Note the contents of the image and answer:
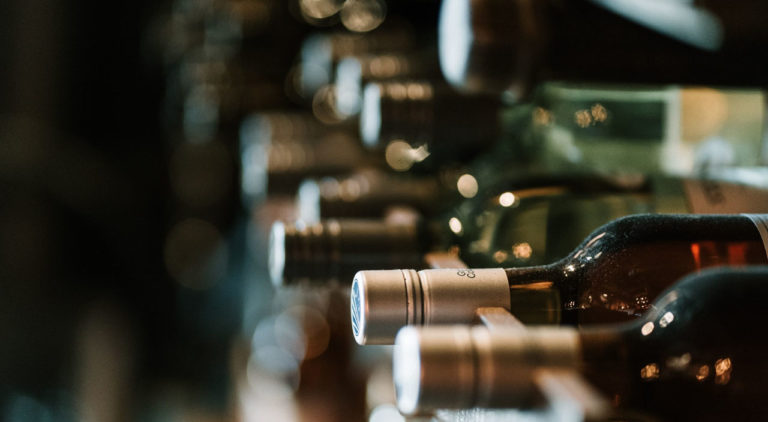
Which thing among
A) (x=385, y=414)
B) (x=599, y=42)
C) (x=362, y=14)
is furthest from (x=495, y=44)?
(x=362, y=14)

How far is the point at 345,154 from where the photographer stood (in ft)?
2.71

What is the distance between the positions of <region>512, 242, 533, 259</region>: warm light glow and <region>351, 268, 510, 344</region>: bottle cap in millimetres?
155

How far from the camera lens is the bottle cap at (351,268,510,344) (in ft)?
1.02

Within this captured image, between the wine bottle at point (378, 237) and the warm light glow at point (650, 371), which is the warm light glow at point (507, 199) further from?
the warm light glow at point (650, 371)

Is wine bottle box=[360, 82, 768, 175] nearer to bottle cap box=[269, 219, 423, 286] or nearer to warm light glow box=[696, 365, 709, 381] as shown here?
bottle cap box=[269, 219, 423, 286]

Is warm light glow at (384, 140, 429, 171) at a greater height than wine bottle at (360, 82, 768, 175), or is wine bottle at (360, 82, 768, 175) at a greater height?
warm light glow at (384, 140, 429, 171)

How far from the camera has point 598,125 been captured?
1.91ft

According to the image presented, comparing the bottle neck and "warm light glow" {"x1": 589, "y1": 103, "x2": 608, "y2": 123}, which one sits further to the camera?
"warm light glow" {"x1": 589, "y1": 103, "x2": 608, "y2": 123}

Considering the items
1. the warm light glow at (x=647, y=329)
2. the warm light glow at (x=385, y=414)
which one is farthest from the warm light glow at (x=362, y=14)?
the warm light glow at (x=647, y=329)

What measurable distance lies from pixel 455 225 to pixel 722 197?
0.58 ft

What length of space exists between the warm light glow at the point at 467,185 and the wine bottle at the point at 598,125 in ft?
0.06

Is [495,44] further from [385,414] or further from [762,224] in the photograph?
[385,414]

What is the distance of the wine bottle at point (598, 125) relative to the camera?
51cm

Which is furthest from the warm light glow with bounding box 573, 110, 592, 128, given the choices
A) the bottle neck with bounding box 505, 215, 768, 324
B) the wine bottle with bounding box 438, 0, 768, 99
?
the bottle neck with bounding box 505, 215, 768, 324
